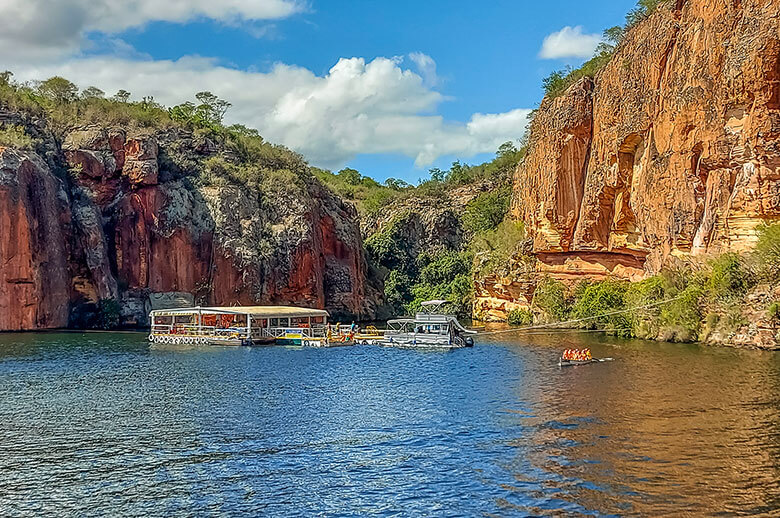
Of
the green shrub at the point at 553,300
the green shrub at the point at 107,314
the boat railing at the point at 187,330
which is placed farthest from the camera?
the green shrub at the point at 107,314

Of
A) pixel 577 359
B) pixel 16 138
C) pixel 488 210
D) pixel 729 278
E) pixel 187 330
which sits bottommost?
pixel 577 359

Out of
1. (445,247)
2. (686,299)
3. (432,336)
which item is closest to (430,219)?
(445,247)

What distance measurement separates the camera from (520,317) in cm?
9338

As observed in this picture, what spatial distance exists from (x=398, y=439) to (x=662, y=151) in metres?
52.5

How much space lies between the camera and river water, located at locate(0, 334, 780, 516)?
2330 centimetres

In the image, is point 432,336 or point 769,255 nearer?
point 769,255

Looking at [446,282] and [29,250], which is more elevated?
[29,250]

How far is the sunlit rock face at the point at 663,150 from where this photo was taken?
199ft

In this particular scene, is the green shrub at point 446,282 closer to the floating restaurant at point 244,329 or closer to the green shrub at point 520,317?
the green shrub at point 520,317

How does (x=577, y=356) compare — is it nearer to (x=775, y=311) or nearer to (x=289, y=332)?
(x=775, y=311)

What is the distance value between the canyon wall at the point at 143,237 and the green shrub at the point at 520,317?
76.4 feet

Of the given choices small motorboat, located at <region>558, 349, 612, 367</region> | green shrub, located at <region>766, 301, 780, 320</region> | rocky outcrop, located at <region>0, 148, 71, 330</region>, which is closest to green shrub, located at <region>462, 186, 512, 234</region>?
rocky outcrop, located at <region>0, 148, 71, 330</region>

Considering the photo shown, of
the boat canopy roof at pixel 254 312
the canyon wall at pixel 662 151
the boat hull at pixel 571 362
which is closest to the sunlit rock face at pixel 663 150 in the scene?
the canyon wall at pixel 662 151

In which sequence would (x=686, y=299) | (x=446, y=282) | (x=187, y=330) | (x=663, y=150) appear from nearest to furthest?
(x=686, y=299)
(x=663, y=150)
(x=187, y=330)
(x=446, y=282)
